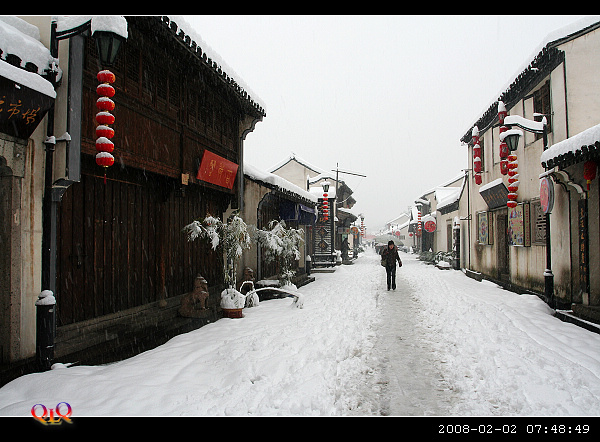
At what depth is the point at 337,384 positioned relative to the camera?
4.77 m

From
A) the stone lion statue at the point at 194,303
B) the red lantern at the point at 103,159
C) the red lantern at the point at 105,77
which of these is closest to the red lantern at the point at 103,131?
the red lantern at the point at 103,159

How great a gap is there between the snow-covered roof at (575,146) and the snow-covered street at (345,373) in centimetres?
317

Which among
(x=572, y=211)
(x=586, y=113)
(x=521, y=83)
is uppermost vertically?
(x=521, y=83)

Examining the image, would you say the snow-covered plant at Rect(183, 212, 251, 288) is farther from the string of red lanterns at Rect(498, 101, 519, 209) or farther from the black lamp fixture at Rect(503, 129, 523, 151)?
the string of red lanterns at Rect(498, 101, 519, 209)

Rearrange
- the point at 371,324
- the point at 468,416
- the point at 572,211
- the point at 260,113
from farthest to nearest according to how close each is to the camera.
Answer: the point at 260,113 → the point at 572,211 → the point at 371,324 → the point at 468,416

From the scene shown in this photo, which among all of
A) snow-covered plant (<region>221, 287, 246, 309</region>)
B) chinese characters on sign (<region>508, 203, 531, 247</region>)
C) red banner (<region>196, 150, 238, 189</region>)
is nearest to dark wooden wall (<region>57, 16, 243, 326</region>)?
red banner (<region>196, 150, 238, 189</region>)

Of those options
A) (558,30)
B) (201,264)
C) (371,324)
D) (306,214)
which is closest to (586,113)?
(558,30)

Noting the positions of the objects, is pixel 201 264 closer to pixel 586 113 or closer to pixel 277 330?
pixel 277 330

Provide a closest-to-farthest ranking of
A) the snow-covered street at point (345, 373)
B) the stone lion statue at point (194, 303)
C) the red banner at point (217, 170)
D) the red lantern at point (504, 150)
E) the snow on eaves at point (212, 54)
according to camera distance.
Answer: the snow-covered street at point (345, 373) → the snow on eaves at point (212, 54) → the stone lion statue at point (194, 303) → the red banner at point (217, 170) → the red lantern at point (504, 150)

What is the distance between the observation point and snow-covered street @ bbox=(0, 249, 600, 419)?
4.07m

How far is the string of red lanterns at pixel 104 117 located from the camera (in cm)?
522

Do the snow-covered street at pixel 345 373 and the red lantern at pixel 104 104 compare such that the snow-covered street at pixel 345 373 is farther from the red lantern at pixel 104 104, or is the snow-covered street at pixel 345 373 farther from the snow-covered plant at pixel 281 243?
the red lantern at pixel 104 104

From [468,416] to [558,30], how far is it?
1000 cm

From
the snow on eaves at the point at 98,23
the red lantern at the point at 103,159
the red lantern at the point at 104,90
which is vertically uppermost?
the snow on eaves at the point at 98,23
